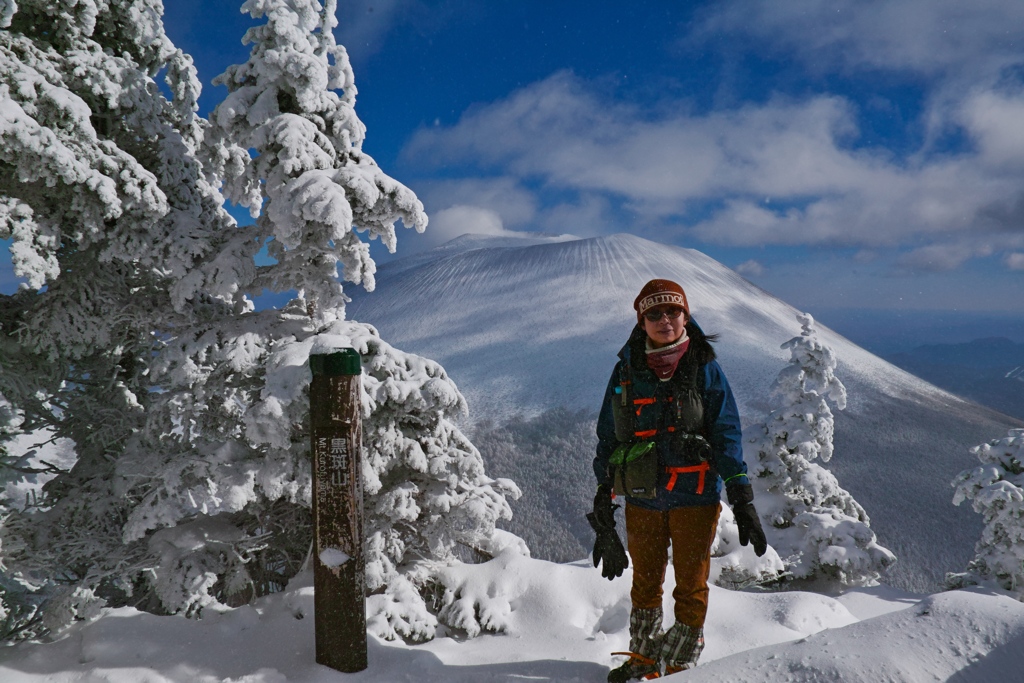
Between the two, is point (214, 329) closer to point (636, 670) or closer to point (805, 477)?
point (636, 670)

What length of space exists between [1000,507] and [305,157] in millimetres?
9919

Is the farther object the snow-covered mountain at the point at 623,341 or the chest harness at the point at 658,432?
the snow-covered mountain at the point at 623,341

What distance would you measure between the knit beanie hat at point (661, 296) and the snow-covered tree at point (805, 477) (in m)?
6.07

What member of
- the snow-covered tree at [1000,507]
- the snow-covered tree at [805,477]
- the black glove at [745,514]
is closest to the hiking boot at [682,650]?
the black glove at [745,514]

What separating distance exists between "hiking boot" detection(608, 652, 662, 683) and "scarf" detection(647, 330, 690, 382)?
1.74 m

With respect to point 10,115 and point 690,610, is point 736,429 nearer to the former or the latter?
point 690,610

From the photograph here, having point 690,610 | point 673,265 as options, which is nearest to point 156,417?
point 690,610

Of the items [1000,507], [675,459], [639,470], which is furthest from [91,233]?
[1000,507]

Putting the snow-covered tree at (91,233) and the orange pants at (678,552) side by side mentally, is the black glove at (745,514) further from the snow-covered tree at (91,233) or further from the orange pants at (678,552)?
the snow-covered tree at (91,233)

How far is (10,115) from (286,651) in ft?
14.7

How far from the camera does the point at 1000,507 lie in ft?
24.3

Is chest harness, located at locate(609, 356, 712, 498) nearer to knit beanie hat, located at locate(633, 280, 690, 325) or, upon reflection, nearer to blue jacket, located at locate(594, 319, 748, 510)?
blue jacket, located at locate(594, 319, 748, 510)

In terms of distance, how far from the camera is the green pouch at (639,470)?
312 cm

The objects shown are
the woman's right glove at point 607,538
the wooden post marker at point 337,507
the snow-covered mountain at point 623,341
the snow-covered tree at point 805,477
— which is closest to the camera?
the wooden post marker at point 337,507
